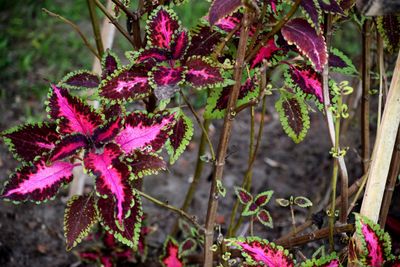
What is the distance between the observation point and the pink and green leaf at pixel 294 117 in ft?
3.73

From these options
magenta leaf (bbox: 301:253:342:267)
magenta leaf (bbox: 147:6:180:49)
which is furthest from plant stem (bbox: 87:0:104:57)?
magenta leaf (bbox: 301:253:342:267)

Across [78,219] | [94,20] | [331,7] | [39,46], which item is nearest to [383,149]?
[331,7]

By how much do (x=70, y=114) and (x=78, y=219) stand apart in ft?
0.69

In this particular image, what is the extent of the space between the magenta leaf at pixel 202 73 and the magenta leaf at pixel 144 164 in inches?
6.5

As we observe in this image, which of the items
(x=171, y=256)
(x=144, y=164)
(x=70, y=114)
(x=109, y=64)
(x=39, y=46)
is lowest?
(x=171, y=256)

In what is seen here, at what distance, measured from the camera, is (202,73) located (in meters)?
1.00

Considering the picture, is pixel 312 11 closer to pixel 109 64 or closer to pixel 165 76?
pixel 165 76

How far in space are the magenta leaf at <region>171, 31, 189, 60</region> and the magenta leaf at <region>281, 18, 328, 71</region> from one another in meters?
0.20

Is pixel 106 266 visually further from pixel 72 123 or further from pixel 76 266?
pixel 72 123

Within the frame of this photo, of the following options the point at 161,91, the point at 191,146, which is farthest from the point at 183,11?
the point at 161,91

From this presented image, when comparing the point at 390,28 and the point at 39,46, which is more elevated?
the point at 39,46

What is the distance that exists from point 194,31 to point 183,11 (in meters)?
1.80

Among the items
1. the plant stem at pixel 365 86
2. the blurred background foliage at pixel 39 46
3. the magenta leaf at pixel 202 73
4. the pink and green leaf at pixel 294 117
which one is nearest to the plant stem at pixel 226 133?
the magenta leaf at pixel 202 73

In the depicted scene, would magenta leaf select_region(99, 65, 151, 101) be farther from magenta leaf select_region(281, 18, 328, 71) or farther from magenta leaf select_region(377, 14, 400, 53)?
magenta leaf select_region(377, 14, 400, 53)
